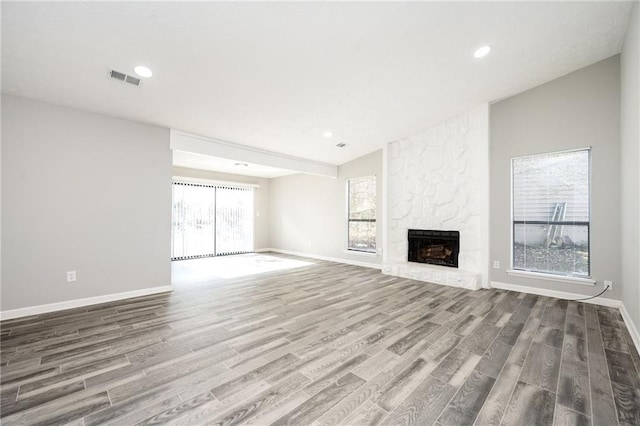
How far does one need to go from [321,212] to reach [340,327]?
15.8 ft

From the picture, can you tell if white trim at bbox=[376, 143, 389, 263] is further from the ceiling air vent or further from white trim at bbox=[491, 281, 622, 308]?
the ceiling air vent

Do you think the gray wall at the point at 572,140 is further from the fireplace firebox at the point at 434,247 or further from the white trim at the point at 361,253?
the white trim at the point at 361,253

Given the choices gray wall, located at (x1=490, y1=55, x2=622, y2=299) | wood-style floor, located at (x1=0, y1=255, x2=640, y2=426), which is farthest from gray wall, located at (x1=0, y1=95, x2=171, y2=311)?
gray wall, located at (x1=490, y1=55, x2=622, y2=299)

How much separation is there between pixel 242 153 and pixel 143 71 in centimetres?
243

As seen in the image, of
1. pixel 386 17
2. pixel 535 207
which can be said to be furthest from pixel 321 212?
pixel 386 17

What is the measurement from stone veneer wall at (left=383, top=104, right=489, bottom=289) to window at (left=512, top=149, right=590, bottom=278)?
1.62 ft

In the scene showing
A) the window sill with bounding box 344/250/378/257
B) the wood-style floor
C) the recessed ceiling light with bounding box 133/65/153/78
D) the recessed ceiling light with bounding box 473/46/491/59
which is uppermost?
the recessed ceiling light with bounding box 473/46/491/59

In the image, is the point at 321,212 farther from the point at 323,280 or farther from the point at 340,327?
the point at 340,327

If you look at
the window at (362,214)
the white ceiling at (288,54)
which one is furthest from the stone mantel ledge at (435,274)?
the white ceiling at (288,54)

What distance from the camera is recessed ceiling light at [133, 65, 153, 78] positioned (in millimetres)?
2684

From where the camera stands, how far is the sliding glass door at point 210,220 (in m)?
7.27

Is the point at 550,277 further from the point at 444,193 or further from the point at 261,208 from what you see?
the point at 261,208

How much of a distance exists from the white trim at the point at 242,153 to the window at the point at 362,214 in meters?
0.74

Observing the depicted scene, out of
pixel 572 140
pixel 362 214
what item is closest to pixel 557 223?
pixel 572 140
